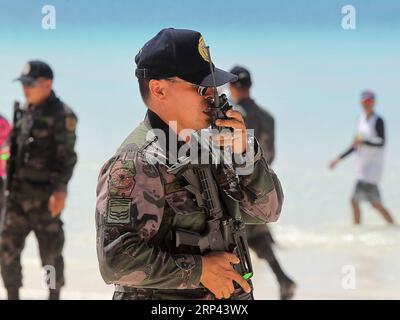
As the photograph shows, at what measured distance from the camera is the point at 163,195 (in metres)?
2.59

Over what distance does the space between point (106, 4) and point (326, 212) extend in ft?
35.6

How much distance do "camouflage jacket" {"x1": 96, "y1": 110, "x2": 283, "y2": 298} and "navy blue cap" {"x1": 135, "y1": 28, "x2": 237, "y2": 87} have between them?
0.18 m

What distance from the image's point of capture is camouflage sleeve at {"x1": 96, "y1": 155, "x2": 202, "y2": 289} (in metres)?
2.52

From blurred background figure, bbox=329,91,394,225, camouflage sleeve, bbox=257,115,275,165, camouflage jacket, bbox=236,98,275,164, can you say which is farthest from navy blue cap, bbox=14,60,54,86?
blurred background figure, bbox=329,91,394,225

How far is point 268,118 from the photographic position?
21.6 feet

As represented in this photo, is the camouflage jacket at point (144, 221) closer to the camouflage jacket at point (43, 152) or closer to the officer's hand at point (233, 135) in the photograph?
the officer's hand at point (233, 135)

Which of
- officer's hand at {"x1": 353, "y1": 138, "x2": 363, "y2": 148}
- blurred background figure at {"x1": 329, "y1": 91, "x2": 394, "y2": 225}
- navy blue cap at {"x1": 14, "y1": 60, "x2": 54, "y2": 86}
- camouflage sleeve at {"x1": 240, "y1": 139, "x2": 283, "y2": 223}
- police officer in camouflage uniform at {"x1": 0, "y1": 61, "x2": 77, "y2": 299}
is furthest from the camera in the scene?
officer's hand at {"x1": 353, "y1": 138, "x2": 363, "y2": 148}

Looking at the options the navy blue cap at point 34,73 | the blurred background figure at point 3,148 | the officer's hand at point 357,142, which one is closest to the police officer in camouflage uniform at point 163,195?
the navy blue cap at point 34,73

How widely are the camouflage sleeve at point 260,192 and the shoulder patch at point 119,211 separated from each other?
441mm

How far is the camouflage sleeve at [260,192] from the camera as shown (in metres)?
2.81

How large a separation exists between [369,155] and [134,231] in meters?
6.76

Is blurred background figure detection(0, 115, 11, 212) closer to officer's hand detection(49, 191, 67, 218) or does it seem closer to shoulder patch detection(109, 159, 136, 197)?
officer's hand detection(49, 191, 67, 218)

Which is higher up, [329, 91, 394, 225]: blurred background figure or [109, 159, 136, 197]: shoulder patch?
[109, 159, 136, 197]: shoulder patch
